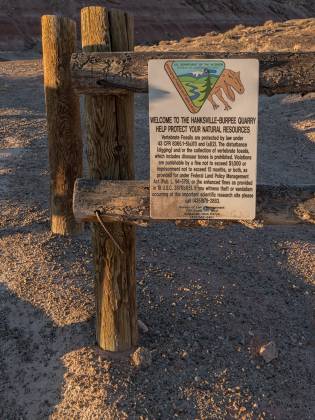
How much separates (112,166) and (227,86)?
2.41 feet

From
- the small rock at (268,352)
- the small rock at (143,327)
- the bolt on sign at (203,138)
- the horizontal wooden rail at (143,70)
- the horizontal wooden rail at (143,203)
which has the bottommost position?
the small rock at (268,352)

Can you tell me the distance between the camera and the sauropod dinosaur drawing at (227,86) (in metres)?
2.45

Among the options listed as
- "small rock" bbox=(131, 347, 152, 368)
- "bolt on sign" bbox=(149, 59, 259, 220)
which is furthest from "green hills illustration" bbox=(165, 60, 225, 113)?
"small rock" bbox=(131, 347, 152, 368)

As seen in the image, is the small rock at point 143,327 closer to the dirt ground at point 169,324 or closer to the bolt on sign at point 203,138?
the dirt ground at point 169,324

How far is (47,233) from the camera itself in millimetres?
4750

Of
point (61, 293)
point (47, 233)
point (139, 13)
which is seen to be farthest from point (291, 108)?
point (139, 13)

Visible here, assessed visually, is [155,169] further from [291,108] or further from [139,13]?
[139,13]

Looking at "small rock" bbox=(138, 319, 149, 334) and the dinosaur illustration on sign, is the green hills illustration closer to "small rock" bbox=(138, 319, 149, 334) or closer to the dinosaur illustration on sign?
the dinosaur illustration on sign

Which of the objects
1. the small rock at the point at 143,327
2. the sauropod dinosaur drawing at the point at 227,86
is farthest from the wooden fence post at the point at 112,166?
the sauropod dinosaur drawing at the point at 227,86

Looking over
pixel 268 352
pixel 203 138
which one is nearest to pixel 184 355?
pixel 268 352

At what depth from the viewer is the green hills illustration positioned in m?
2.45

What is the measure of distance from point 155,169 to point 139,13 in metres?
37.8

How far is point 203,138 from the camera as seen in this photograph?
2.53 meters

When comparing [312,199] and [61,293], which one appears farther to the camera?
[61,293]
